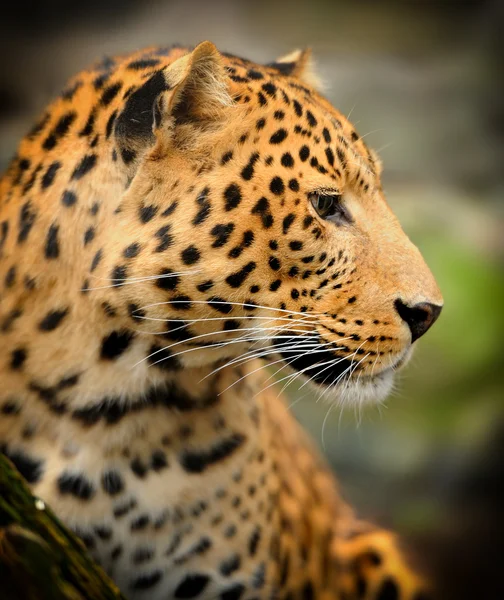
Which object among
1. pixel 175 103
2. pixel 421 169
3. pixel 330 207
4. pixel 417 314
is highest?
pixel 175 103

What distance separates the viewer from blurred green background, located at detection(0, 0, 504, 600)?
3.06 m

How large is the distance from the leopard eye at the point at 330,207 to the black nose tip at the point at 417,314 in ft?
0.75

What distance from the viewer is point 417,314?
1.73 m

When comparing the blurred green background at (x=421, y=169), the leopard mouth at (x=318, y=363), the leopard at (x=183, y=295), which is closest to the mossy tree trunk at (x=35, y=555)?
the leopard at (x=183, y=295)

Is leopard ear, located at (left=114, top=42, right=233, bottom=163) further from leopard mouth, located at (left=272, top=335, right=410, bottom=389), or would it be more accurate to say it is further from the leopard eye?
leopard mouth, located at (left=272, top=335, right=410, bottom=389)

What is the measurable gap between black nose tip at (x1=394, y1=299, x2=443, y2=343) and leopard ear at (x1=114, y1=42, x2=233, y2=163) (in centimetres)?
59

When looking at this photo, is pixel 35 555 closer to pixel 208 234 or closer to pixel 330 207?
pixel 208 234

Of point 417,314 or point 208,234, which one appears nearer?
point 208,234

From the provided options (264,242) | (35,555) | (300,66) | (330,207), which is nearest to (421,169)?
(300,66)

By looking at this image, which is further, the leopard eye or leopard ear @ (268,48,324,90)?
leopard ear @ (268,48,324,90)

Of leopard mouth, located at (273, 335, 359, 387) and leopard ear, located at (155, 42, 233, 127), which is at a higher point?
leopard ear, located at (155, 42, 233, 127)

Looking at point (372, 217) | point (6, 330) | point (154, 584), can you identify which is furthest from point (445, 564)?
point (6, 330)

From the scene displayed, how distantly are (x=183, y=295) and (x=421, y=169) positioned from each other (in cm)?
267

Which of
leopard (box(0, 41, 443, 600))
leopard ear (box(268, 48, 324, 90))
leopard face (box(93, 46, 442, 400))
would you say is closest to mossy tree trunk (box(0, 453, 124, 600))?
leopard (box(0, 41, 443, 600))
